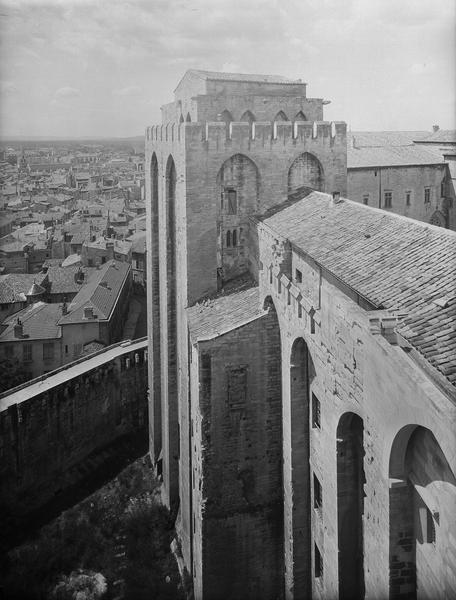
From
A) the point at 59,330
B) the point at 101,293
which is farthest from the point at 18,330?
the point at 101,293

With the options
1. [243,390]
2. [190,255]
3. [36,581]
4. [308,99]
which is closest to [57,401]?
[36,581]

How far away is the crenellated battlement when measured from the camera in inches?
783

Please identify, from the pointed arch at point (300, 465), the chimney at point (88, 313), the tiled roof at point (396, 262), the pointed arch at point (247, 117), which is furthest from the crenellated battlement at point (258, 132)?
the chimney at point (88, 313)

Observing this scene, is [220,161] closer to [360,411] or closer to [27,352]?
[360,411]

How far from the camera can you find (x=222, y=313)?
61.7ft

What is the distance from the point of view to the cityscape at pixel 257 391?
9.20 m

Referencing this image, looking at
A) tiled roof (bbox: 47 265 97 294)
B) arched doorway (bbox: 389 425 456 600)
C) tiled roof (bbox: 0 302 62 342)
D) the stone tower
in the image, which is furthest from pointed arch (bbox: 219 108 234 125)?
tiled roof (bbox: 47 265 97 294)

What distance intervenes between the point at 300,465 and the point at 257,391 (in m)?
2.60

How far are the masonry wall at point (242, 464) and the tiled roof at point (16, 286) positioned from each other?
2953 centimetres

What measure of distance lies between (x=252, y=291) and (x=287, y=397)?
4.93 meters

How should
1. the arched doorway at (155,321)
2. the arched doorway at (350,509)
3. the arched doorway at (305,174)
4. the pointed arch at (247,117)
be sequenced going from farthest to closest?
1. the arched doorway at (155,321)
2. the pointed arch at (247,117)
3. the arched doorway at (305,174)
4. the arched doorway at (350,509)

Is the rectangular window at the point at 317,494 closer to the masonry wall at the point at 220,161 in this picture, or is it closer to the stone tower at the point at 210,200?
the stone tower at the point at 210,200

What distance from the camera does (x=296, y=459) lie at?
15.1m

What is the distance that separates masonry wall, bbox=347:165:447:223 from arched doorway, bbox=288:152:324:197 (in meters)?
12.0
